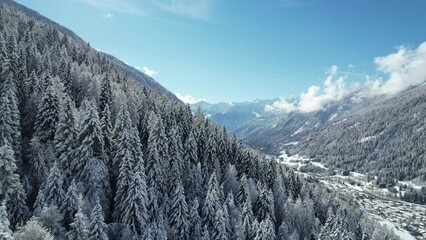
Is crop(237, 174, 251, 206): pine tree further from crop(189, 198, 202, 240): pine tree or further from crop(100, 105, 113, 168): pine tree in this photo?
crop(100, 105, 113, 168): pine tree

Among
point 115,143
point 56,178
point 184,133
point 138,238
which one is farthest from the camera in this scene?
point 184,133

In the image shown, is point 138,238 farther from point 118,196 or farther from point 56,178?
point 56,178

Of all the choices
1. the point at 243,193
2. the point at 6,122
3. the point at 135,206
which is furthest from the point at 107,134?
the point at 243,193

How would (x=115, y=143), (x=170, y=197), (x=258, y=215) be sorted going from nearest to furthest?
(x=115, y=143) < (x=170, y=197) < (x=258, y=215)

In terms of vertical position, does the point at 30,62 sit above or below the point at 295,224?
above

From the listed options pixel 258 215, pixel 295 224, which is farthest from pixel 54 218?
pixel 295 224

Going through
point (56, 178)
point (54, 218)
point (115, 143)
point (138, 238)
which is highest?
point (115, 143)

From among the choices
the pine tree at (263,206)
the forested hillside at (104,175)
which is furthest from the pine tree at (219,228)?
the pine tree at (263,206)

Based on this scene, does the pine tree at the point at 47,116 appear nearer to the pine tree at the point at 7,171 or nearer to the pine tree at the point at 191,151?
the pine tree at the point at 7,171
